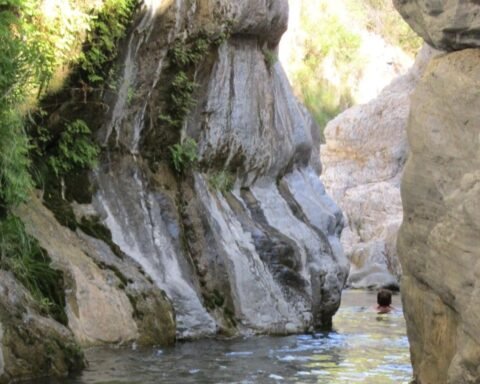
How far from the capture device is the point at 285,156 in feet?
63.5

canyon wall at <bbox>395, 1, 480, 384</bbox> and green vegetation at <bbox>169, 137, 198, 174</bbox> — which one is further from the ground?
green vegetation at <bbox>169, 137, 198, 174</bbox>

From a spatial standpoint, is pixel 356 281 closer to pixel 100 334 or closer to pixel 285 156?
Answer: pixel 285 156

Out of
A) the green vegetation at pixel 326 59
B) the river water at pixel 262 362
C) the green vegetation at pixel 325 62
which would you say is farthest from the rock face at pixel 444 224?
the green vegetation at pixel 325 62

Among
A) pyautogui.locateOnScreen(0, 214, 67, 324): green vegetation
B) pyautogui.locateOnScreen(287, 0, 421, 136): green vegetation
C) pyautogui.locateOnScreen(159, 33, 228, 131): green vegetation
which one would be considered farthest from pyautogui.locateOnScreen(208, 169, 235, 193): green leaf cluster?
pyautogui.locateOnScreen(287, 0, 421, 136): green vegetation

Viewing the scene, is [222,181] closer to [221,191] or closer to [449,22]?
[221,191]

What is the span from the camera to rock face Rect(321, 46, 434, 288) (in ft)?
131

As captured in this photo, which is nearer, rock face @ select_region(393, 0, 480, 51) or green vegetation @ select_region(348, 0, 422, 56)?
rock face @ select_region(393, 0, 480, 51)

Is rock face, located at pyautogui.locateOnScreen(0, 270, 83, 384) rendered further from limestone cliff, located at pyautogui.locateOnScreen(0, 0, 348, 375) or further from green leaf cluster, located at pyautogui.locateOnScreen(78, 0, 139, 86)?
green leaf cluster, located at pyautogui.locateOnScreen(78, 0, 139, 86)

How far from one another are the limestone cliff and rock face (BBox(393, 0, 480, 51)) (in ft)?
18.5

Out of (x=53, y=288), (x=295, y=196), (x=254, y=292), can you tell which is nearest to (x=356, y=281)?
(x=295, y=196)

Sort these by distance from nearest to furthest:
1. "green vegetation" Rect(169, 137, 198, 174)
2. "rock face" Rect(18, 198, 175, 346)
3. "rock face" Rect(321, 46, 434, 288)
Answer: "rock face" Rect(18, 198, 175, 346) < "green vegetation" Rect(169, 137, 198, 174) < "rock face" Rect(321, 46, 434, 288)

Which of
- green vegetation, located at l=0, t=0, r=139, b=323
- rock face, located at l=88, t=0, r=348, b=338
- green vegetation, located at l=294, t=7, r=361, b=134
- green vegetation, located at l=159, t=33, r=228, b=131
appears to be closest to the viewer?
green vegetation, located at l=0, t=0, r=139, b=323

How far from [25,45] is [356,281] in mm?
22005

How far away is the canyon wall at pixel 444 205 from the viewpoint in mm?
7547
